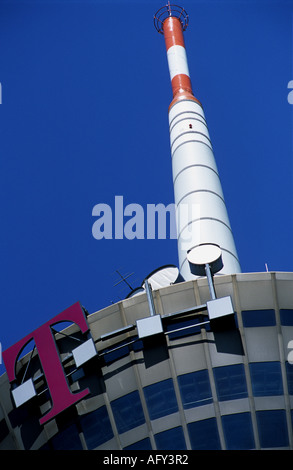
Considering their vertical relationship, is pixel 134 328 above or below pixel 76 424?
above

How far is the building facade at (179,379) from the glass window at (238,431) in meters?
0.04

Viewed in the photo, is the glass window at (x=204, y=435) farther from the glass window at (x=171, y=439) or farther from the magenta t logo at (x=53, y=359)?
the magenta t logo at (x=53, y=359)

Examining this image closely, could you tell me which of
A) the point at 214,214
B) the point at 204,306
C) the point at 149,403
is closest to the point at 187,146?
the point at 214,214

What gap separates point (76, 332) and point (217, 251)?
27.9ft

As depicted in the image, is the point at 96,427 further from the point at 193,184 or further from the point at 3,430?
the point at 193,184

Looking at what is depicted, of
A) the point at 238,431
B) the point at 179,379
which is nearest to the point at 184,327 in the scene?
the point at 179,379

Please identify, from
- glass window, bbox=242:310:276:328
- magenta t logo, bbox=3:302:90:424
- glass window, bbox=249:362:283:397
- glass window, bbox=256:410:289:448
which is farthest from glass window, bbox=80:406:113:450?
glass window, bbox=242:310:276:328

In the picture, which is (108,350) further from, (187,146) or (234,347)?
(187,146)

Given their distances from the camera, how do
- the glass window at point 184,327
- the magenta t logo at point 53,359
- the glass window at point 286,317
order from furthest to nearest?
the glass window at point 184,327 → the glass window at point 286,317 → the magenta t logo at point 53,359

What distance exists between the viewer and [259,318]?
32.4 m

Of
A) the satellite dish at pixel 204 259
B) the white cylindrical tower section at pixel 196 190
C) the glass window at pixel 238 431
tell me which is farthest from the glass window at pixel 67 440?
the white cylindrical tower section at pixel 196 190

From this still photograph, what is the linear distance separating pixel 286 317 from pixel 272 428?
17.2 feet

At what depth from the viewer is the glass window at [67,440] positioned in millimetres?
31141

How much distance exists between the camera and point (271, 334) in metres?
31.9
